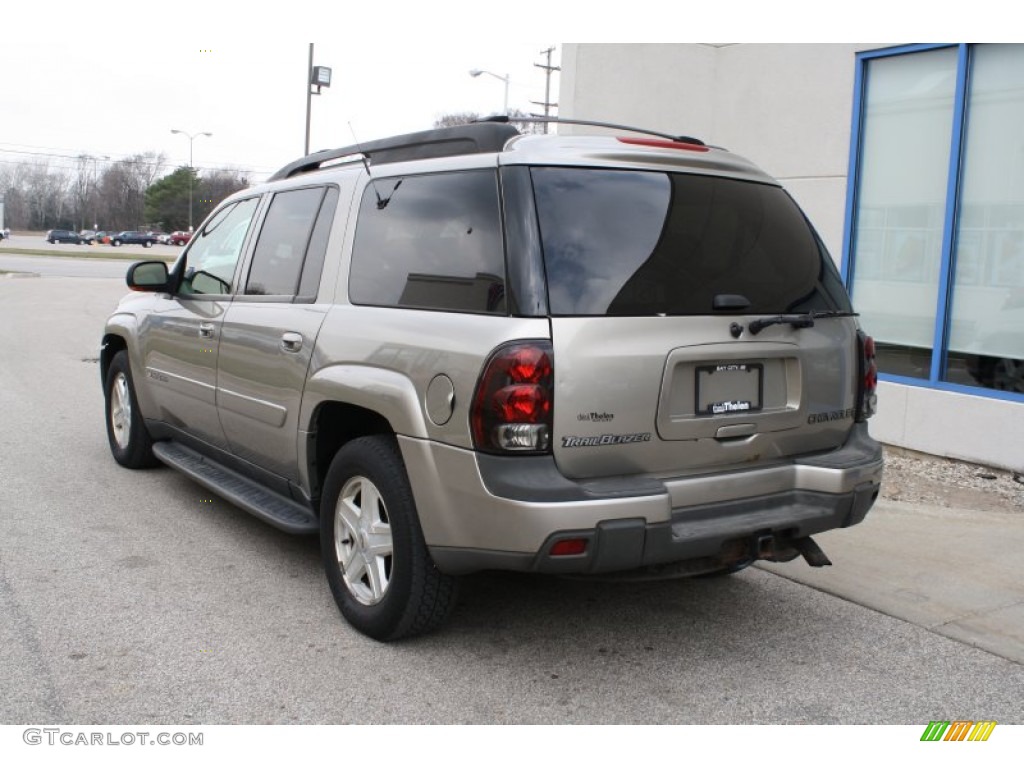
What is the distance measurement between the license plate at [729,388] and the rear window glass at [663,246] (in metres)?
0.24

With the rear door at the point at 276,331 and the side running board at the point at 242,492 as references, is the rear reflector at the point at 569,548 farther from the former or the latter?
the rear door at the point at 276,331

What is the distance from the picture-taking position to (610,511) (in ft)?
11.0

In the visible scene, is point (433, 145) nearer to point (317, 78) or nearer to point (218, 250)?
point (218, 250)

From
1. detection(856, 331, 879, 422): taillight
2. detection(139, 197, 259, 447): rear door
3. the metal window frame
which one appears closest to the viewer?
detection(856, 331, 879, 422): taillight

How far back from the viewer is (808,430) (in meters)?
3.98

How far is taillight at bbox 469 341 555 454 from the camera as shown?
11.0 feet

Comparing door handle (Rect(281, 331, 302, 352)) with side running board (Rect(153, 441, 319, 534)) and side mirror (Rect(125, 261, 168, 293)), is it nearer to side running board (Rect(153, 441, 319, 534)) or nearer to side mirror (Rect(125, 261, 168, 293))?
side running board (Rect(153, 441, 319, 534))

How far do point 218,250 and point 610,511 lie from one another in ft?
11.3

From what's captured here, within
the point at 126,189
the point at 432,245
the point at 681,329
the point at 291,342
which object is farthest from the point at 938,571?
the point at 126,189

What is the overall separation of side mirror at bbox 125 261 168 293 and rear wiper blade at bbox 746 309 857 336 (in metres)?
3.82

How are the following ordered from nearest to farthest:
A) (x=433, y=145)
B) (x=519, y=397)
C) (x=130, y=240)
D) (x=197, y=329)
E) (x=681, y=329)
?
(x=519, y=397) → (x=681, y=329) → (x=433, y=145) → (x=197, y=329) → (x=130, y=240)

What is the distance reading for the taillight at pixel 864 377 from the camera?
4227mm

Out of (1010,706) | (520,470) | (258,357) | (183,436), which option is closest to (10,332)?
(183,436)
